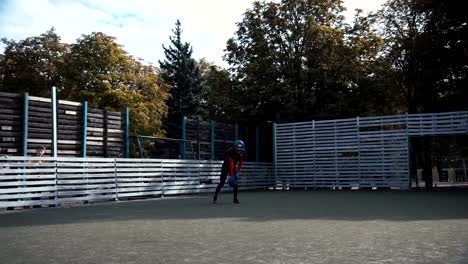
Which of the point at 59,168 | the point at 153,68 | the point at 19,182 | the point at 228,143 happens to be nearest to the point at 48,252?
the point at 19,182

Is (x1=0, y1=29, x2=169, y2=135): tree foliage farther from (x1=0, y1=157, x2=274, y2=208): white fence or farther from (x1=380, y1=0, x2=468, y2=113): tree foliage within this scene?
(x1=380, y1=0, x2=468, y2=113): tree foliage

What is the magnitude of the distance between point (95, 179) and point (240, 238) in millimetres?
10531

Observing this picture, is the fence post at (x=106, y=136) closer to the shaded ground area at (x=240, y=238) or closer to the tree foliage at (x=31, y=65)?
the shaded ground area at (x=240, y=238)

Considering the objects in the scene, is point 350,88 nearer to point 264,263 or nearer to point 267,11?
point 267,11

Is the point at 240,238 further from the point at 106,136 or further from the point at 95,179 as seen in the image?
the point at 106,136

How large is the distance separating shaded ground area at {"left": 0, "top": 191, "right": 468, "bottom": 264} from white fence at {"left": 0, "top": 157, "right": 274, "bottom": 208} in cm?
316

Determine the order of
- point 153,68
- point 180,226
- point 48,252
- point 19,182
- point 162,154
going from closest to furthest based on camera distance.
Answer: point 48,252 → point 180,226 → point 19,182 → point 162,154 → point 153,68

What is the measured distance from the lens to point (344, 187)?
27.3 meters

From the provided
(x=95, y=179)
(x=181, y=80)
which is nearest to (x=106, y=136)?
(x=95, y=179)

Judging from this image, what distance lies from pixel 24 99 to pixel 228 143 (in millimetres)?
Answer: 12469

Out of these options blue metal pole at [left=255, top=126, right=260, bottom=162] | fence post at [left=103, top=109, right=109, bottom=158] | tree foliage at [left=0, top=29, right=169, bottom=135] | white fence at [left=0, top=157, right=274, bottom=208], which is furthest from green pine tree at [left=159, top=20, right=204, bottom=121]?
fence post at [left=103, top=109, right=109, bottom=158]

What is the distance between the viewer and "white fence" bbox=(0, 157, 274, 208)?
14.0 metres

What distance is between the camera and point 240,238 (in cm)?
728

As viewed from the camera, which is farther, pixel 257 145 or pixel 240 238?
pixel 257 145
